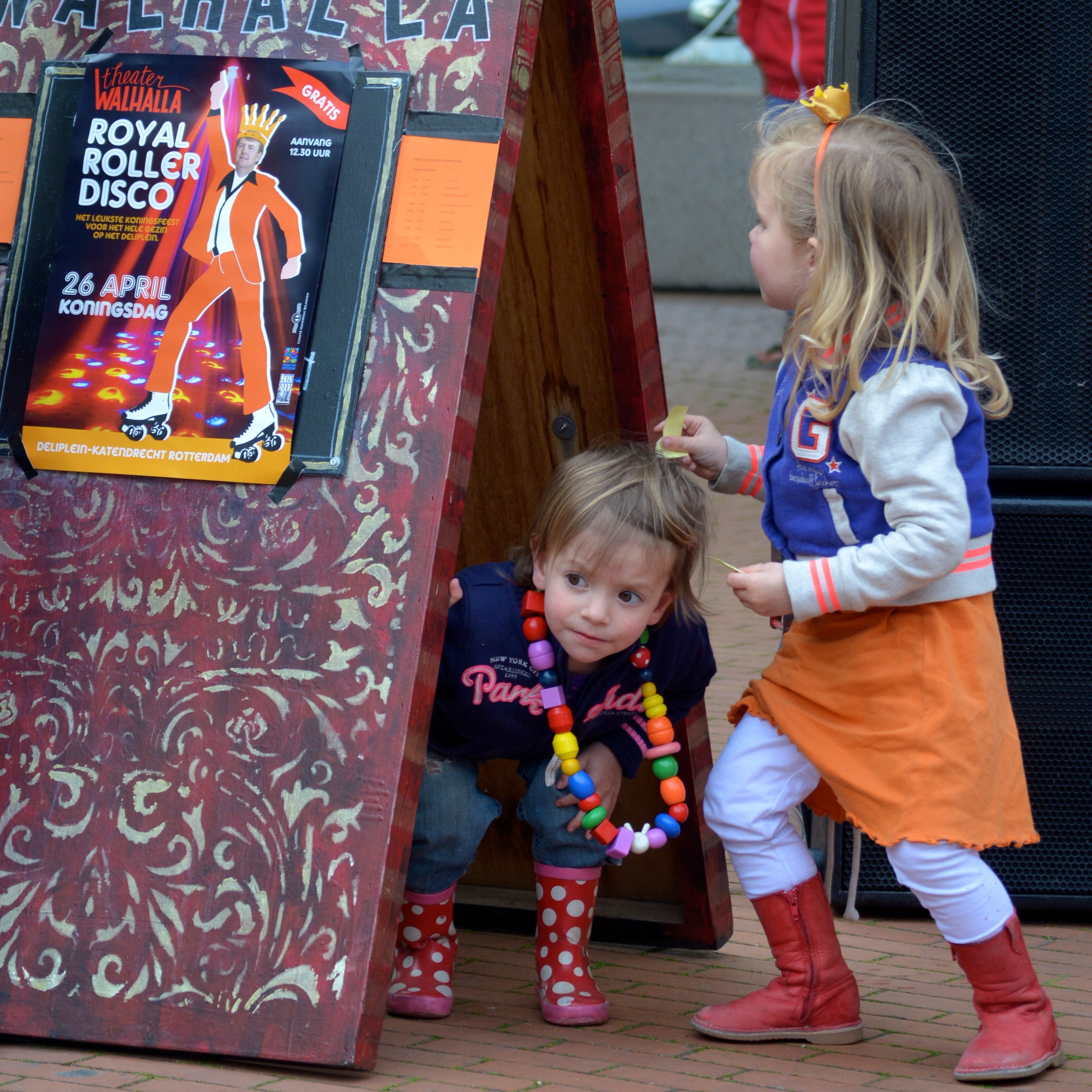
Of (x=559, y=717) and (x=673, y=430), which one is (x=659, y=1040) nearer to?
(x=559, y=717)

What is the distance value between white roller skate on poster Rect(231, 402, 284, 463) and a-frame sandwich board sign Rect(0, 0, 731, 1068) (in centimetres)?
5

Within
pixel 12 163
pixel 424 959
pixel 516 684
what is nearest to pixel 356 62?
pixel 12 163

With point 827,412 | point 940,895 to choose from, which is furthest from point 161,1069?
point 827,412

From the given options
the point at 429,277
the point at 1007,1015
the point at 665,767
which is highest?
the point at 429,277

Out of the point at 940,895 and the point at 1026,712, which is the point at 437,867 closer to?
the point at 940,895

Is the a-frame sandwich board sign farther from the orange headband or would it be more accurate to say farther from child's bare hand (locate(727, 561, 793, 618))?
child's bare hand (locate(727, 561, 793, 618))

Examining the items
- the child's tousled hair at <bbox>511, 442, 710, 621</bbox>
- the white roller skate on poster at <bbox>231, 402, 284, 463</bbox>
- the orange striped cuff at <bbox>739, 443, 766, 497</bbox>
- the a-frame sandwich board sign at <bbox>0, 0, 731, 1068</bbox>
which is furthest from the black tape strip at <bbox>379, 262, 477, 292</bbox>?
the orange striped cuff at <bbox>739, 443, 766, 497</bbox>

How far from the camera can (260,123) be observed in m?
2.57

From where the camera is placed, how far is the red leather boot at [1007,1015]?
2.49 meters

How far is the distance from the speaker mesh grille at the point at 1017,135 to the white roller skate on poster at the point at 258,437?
137 cm

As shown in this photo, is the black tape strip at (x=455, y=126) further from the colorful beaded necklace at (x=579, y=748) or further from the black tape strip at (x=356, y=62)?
the colorful beaded necklace at (x=579, y=748)

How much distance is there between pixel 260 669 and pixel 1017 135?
5.80ft

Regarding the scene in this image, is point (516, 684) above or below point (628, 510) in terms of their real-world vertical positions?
below

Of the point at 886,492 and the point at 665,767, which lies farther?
the point at 665,767
